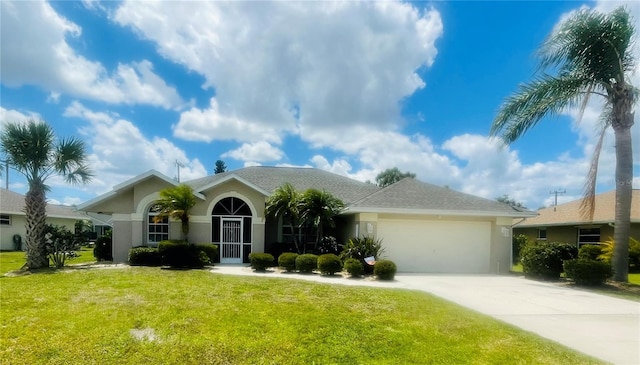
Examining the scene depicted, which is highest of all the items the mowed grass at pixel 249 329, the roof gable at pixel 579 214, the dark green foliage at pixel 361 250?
the roof gable at pixel 579 214

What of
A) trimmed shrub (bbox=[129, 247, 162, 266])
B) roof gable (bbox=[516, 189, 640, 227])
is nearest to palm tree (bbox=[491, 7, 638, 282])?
roof gable (bbox=[516, 189, 640, 227])

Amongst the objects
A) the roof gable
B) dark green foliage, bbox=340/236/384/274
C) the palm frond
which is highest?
the palm frond

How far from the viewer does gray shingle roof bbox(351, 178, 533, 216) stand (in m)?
16.6

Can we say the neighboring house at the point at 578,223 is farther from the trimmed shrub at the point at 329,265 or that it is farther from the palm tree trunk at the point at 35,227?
the palm tree trunk at the point at 35,227

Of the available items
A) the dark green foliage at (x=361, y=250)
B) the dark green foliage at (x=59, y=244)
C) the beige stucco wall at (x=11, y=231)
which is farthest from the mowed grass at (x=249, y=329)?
the beige stucco wall at (x=11, y=231)

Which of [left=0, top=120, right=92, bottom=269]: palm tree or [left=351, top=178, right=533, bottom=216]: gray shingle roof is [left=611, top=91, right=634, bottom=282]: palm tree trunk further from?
[left=0, top=120, right=92, bottom=269]: palm tree

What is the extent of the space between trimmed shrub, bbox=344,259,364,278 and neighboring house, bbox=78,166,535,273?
8.09ft

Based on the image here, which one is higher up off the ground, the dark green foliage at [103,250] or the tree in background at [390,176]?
the tree in background at [390,176]

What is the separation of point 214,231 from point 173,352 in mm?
12048

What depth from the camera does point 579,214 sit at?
2227 centimetres

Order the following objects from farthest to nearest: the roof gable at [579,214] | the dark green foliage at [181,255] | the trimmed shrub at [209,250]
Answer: the roof gable at [579,214] < the trimmed shrub at [209,250] < the dark green foliage at [181,255]

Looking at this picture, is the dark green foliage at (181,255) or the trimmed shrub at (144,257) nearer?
the dark green foliage at (181,255)

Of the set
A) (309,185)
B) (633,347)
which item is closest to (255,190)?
(309,185)

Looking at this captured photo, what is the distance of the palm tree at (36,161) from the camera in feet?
47.6
